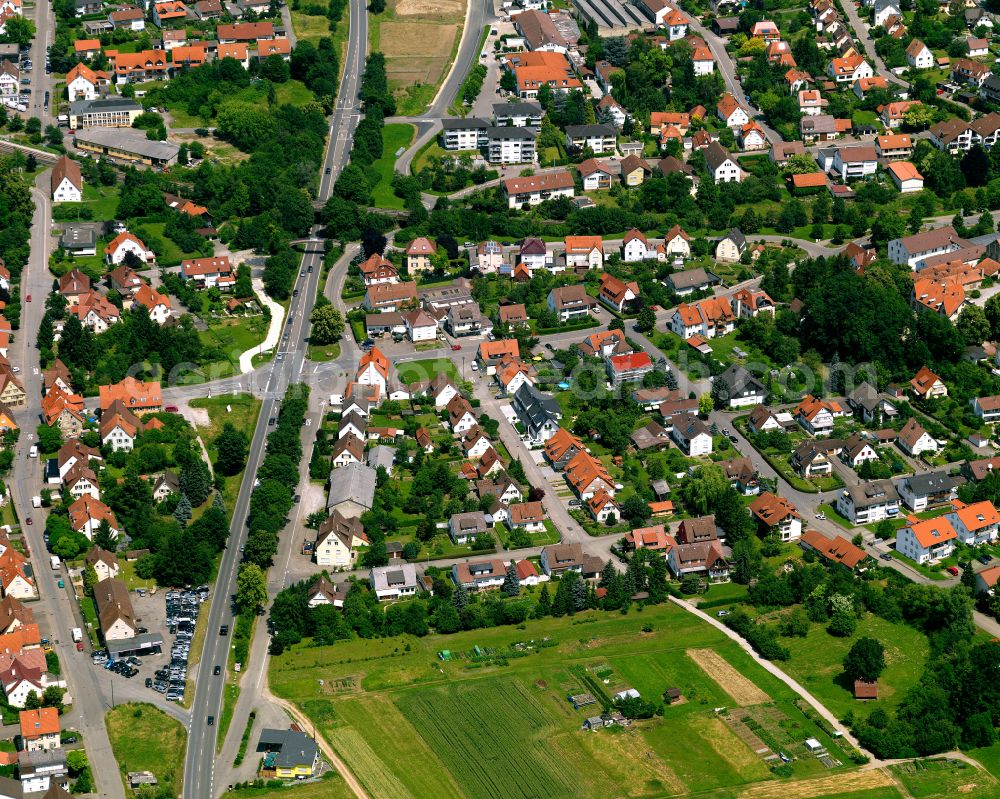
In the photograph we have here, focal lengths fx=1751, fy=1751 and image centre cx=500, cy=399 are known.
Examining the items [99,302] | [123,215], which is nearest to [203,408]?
[99,302]

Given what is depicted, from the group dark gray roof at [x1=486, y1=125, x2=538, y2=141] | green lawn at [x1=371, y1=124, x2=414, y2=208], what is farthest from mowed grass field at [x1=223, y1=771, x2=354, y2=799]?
→ dark gray roof at [x1=486, y1=125, x2=538, y2=141]

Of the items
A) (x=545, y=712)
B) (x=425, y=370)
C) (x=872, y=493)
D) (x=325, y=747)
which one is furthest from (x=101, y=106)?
(x=545, y=712)

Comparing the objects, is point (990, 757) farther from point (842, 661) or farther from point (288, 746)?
point (288, 746)

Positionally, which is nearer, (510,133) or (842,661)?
(842,661)

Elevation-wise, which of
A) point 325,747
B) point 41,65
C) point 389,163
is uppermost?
point 41,65

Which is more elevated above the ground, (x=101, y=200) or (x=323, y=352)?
(x=101, y=200)
